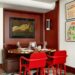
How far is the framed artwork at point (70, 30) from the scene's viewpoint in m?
5.09

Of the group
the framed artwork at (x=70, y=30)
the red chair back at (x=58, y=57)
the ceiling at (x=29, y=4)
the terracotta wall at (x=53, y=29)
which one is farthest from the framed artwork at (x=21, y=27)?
the red chair back at (x=58, y=57)

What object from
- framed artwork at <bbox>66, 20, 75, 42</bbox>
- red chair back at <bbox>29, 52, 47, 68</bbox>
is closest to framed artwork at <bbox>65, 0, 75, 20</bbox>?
framed artwork at <bbox>66, 20, 75, 42</bbox>

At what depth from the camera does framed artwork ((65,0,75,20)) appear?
509cm

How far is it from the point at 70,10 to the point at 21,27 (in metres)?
2.49

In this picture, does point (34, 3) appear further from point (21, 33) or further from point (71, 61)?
point (71, 61)

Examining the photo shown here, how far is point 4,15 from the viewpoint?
625 centimetres

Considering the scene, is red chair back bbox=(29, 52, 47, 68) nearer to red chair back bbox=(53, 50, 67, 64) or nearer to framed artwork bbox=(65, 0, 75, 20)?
red chair back bbox=(53, 50, 67, 64)

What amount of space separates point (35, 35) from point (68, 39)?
2140mm

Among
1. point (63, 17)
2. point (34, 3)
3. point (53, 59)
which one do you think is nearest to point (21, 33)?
point (34, 3)

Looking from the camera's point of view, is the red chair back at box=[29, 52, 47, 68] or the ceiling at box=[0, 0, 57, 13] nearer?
the red chair back at box=[29, 52, 47, 68]

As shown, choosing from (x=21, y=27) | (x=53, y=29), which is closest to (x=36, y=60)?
(x=53, y=29)

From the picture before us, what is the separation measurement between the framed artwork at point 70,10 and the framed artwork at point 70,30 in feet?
0.71

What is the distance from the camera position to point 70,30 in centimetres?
522

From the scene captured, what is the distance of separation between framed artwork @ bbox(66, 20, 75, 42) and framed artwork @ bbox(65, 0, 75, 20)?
0.22m
